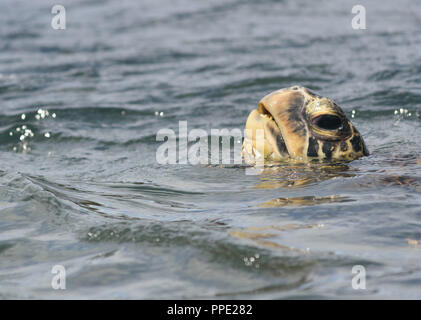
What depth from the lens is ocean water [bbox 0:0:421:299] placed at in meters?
3.17

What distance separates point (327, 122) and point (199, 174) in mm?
1054

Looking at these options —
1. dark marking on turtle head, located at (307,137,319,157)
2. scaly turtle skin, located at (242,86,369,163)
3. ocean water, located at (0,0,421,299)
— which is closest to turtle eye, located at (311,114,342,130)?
scaly turtle skin, located at (242,86,369,163)

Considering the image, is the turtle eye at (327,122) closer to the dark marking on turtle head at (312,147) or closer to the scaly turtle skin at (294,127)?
the scaly turtle skin at (294,127)

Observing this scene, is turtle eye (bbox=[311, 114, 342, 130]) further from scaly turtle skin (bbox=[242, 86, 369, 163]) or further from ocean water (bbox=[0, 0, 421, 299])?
ocean water (bbox=[0, 0, 421, 299])

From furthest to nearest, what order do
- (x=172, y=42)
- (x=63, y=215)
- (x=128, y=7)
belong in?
(x=128, y=7) < (x=172, y=42) < (x=63, y=215)

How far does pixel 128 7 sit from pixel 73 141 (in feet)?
29.3

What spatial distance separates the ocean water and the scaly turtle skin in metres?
0.15

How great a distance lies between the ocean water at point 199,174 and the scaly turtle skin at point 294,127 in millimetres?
146

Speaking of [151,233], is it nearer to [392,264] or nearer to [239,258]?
[239,258]

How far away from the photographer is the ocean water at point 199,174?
10.4 ft

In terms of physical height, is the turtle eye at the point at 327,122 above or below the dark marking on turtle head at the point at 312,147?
above

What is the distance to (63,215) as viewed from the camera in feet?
13.6

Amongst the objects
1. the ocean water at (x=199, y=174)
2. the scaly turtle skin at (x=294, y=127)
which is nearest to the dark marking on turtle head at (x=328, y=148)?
the scaly turtle skin at (x=294, y=127)
